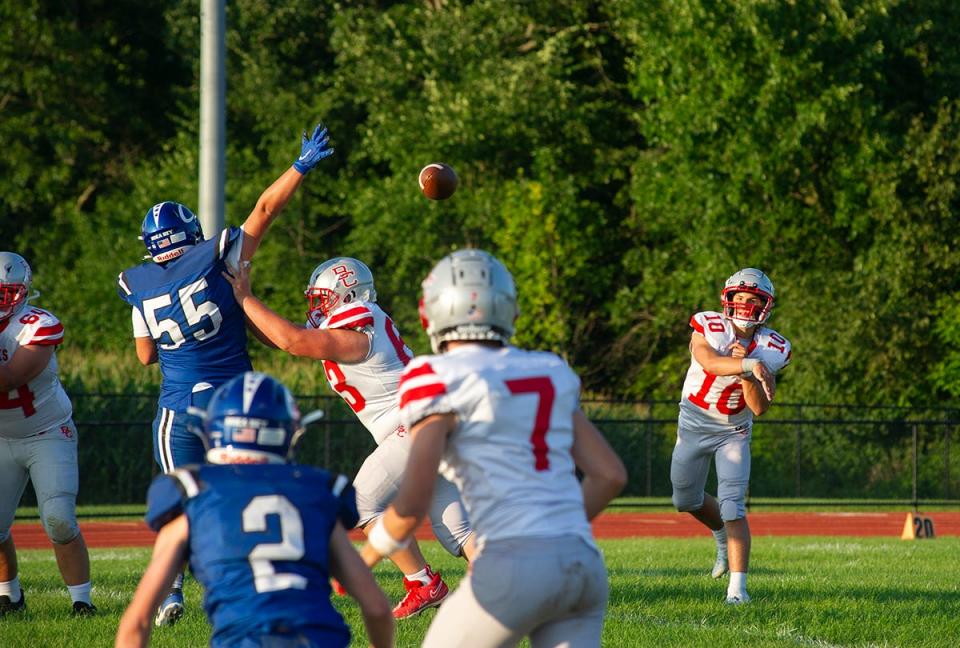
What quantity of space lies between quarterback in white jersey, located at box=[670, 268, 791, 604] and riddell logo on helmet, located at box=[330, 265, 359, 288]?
2.42 m

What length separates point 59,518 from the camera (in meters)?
7.30

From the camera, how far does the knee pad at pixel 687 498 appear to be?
9133 mm

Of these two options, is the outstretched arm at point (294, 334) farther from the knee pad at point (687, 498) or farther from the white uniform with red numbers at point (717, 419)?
the knee pad at point (687, 498)

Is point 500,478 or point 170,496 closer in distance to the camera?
point 170,496

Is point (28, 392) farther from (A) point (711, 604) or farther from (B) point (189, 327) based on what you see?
(A) point (711, 604)

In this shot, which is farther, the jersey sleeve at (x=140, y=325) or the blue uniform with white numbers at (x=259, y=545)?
the jersey sleeve at (x=140, y=325)

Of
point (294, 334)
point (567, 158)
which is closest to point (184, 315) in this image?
point (294, 334)

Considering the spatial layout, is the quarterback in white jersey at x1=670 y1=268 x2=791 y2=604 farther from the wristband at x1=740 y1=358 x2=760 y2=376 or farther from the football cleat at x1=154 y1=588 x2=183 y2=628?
the football cleat at x1=154 y1=588 x2=183 y2=628

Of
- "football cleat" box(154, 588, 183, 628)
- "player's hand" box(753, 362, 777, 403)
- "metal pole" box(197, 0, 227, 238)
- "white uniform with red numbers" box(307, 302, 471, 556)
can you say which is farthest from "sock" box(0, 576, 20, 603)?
"metal pole" box(197, 0, 227, 238)

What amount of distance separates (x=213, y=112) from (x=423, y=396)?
8738mm

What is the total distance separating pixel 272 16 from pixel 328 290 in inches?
1009

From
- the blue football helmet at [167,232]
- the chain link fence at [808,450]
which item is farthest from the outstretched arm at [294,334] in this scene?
the chain link fence at [808,450]

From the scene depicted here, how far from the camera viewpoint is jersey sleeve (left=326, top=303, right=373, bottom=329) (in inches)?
284

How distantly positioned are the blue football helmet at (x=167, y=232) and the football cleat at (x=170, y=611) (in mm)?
1747
